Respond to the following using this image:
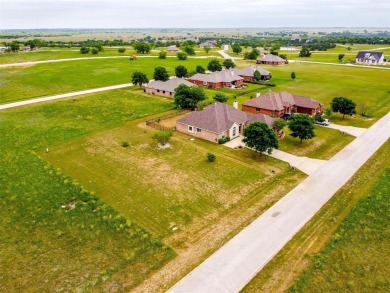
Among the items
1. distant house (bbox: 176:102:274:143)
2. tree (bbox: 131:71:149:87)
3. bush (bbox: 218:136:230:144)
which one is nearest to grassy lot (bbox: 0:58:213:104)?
tree (bbox: 131:71:149:87)

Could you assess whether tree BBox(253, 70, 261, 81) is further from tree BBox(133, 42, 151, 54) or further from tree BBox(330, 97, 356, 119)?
tree BBox(133, 42, 151, 54)

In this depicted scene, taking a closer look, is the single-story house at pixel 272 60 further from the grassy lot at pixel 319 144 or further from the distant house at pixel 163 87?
the grassy lot at pixel 319 144

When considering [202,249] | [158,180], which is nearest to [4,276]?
[202,249]

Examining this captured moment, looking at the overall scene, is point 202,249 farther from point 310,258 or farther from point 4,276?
point 4,276

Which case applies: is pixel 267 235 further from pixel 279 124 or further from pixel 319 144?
pixel 319 144

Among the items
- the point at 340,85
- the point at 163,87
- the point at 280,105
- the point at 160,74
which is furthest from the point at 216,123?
the point at 340,85

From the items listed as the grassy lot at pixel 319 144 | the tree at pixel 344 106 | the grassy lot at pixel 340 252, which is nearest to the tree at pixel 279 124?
the grassy lot at pixel 319 144
